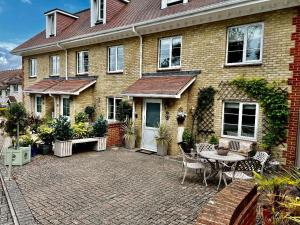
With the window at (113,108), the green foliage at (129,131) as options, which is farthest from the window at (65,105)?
the green foliage at (129,131)

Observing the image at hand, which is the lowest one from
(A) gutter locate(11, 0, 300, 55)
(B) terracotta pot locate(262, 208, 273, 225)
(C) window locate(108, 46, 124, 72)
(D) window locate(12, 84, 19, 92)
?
(B) terracotta pot locate(262, 208, 273, 225)

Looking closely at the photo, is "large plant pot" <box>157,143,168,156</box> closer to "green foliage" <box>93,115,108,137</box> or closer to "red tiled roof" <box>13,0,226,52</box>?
"green foliage" <box>93,115,108,137</box>

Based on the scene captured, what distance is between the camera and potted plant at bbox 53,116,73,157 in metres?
9.70

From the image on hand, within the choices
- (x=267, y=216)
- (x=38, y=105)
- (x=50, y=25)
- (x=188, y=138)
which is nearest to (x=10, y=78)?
(x=38, y=105)

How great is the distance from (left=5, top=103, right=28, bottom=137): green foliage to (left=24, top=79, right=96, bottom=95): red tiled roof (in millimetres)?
4887

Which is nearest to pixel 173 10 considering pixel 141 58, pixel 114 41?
pixel 141 58

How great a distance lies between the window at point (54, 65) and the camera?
1736 cm

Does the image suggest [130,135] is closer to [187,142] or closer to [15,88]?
[187,142]

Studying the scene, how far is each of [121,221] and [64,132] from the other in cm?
614

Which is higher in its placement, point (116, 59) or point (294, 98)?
point (116, 59)

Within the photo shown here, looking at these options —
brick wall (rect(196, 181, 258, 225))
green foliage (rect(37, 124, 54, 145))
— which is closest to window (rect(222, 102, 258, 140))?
brick wall (rect(196, 181, 258, 225))

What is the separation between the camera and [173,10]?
11.4m

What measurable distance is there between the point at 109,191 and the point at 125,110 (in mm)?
6425

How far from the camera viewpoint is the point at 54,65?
58.2 feet
